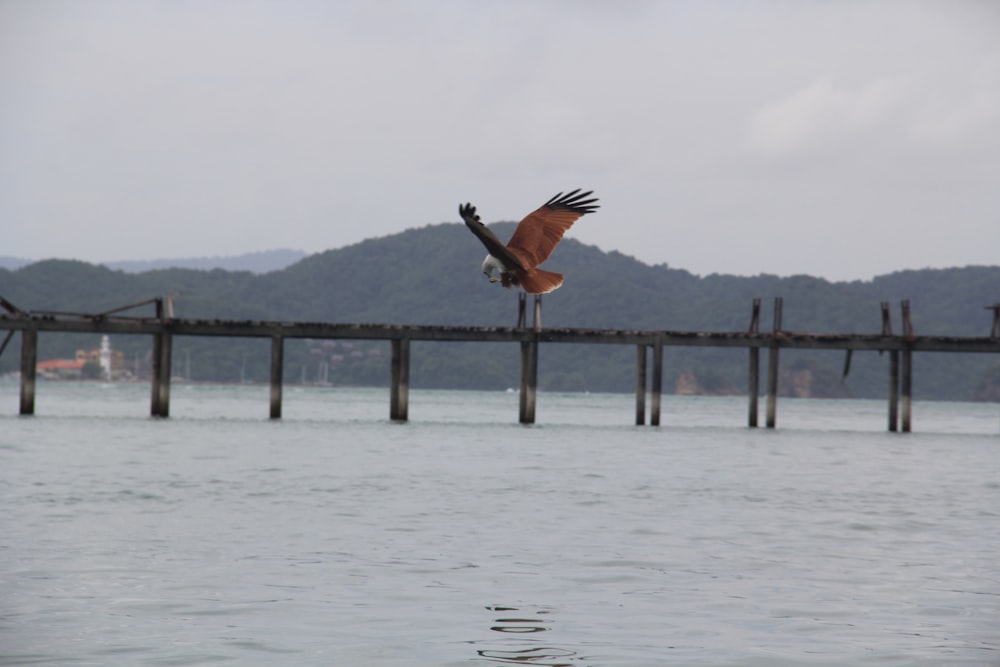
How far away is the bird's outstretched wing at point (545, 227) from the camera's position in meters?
13.1

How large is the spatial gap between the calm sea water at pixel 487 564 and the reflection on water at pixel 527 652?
0.04 metres

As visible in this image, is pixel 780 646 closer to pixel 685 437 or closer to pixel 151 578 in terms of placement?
pixel 151 578

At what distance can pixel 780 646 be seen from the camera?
534 inches

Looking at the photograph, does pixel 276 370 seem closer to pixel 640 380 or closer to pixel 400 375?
pixel 400 375

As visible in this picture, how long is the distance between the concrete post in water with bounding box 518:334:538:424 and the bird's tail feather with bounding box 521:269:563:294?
40506mm

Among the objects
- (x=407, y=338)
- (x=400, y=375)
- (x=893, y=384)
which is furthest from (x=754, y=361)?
(x=407, y=338)

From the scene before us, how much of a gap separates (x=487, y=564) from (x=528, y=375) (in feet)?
127

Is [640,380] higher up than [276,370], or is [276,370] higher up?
[640,380]

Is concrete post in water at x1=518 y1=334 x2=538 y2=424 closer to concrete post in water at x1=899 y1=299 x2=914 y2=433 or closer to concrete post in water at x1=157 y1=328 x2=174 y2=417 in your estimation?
concrete post in water at x1=157 y1=328 x2=174 y2=417

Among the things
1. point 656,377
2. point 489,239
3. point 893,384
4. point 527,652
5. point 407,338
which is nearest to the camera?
point 489,239

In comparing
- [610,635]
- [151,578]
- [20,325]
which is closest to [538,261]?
[610,635]

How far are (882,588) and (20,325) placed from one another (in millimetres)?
42324

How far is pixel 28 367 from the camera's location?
54.8 metres

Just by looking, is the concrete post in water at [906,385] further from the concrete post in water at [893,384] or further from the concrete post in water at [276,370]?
the concrete post in water at [276,370]
